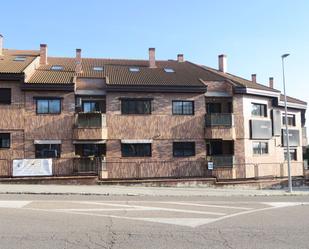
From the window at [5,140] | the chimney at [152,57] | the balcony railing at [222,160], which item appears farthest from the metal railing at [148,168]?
the chimney at [152,57]

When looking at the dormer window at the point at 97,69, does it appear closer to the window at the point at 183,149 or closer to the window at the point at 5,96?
the window at the point at 5,96

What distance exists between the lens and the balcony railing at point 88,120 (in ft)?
94.0

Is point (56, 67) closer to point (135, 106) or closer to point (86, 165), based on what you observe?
point (135, 106)

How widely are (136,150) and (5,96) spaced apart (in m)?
9.12

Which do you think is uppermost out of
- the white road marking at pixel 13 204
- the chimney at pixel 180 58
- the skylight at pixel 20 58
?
the chimney at pixel 180 58

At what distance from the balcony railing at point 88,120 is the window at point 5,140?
433 centimetres

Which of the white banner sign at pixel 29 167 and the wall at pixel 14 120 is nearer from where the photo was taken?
the white banner sign at pixel 29 167

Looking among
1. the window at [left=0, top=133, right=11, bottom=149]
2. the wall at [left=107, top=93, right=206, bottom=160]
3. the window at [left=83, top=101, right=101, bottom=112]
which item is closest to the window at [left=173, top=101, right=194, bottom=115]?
the wall at [left=107, top=93, right=206, bottom=160]

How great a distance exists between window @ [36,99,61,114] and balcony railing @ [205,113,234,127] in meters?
10.0

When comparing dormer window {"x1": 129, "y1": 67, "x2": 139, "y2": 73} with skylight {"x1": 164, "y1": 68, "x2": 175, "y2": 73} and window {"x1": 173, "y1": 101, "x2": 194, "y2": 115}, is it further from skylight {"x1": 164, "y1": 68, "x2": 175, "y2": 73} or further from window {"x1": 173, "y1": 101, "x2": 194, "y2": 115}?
window {"x1": 173, "y1": 101, "x2": 194, "y2": 115}

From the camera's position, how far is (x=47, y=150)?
1129 inches

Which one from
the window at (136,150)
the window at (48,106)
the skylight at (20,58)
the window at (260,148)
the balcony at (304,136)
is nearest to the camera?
the window at (48,106)

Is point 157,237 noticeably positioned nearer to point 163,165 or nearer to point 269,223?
point 269,223

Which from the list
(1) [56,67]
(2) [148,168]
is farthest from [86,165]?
(1) [56,67]
